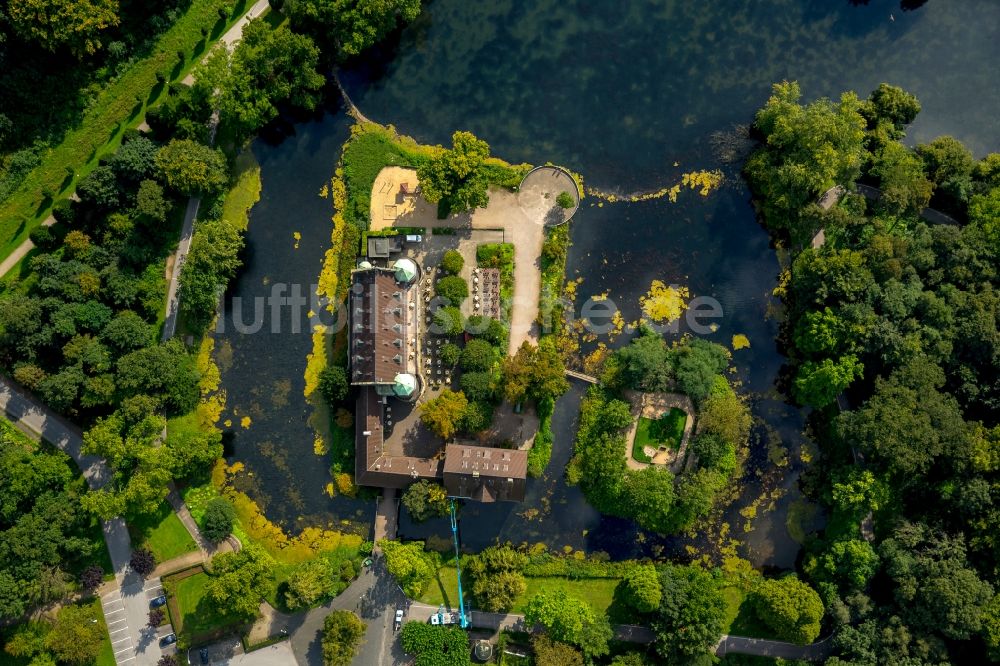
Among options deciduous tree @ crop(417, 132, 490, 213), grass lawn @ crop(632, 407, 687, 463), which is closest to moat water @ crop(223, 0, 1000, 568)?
deciduous tree @ crop(417, 132, 490, 213)

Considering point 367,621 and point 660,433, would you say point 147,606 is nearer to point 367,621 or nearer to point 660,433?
point 367,621

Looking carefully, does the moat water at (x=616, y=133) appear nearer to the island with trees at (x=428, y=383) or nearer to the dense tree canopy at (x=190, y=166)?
the island with trees at (x=428, y=383)

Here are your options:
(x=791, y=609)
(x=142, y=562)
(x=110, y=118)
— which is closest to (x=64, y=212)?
(x=110, y=118)

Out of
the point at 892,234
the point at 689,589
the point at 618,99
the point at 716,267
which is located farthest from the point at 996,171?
the point at 689,589

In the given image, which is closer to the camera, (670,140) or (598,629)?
(598,629)

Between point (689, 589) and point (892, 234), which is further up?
point (892, 234)

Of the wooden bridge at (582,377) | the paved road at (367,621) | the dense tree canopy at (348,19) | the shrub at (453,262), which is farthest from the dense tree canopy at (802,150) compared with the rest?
the paved road at (367,621)

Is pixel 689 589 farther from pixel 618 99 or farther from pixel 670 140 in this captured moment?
pixel 618 99
